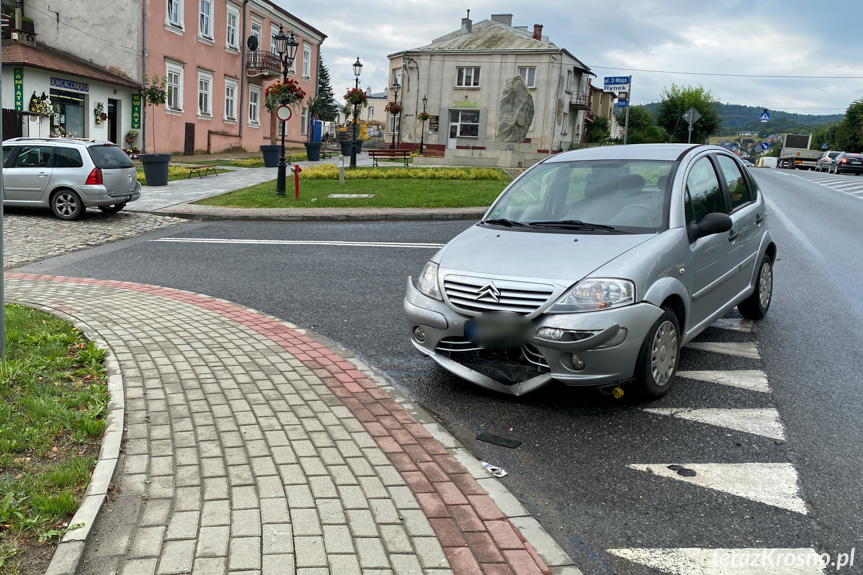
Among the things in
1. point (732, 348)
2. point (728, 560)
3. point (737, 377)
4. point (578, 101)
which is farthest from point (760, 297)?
point (578, 101)

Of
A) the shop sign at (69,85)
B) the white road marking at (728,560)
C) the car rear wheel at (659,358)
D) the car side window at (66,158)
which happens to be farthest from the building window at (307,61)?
the white road marking at (728,560)

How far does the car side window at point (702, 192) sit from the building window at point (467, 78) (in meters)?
54.0

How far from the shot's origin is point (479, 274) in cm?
480

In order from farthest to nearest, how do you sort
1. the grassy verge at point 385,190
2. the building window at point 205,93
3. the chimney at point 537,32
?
the chimney at point 537,32, the building window at point 205,93, the grassy verge at point 385,190

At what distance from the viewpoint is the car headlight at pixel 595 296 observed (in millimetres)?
4473

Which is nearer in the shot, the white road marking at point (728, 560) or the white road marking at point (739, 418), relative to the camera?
the white road marking at point (728, 560)

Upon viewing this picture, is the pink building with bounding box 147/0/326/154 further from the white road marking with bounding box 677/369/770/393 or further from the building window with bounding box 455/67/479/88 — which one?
the white road marking with bounding box 677/369/770/393

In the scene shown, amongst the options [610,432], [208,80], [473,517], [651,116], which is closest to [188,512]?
[473,517]

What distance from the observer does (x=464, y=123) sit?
58969mm

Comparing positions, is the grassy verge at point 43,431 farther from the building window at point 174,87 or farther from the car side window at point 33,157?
the building window at point 174,87

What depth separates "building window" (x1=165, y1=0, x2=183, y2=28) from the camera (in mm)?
33094

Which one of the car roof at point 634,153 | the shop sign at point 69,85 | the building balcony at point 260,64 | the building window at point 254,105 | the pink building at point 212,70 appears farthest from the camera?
the building window at point 254,105

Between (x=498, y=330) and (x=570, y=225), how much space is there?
130 cm

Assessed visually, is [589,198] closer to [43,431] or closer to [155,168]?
[43,431]
